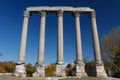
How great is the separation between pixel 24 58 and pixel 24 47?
2.16 metres

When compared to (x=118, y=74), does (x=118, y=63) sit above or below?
above

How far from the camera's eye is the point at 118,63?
43156 millimetres

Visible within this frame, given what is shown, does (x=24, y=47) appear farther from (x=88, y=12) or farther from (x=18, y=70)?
(x=88, y=12)

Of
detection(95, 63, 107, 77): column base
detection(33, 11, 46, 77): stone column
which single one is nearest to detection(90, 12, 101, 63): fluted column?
detection(95, 63, 107, 77): column base

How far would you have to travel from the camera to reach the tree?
148 ft

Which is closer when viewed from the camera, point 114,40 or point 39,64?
point 39,64

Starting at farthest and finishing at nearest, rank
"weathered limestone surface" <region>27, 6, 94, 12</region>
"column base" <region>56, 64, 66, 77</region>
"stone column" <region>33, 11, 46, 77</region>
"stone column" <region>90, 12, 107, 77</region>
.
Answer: "weathered limestone surface" <region>27, 6, 94, 12</region>, "stone column" <region>90, 12, 107, 77</region>, "stone column" <region>33, 11, 46, 77</region>, "column base" <region>56, 64, 66, 77</region>

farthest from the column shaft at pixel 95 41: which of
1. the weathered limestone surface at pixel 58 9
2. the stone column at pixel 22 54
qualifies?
the stone column at pixel 22 54

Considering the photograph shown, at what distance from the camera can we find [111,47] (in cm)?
4603

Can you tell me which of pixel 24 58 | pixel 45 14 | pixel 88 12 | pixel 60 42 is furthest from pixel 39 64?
pixel 88 12

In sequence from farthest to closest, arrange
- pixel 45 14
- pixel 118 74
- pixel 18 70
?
pixel 118 74
pixel 45 14
pixel 18 70

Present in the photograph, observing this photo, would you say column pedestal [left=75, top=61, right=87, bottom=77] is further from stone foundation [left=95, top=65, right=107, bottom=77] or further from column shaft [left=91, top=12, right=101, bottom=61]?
column shaft [left=91, top=12, right=101, bottom=61]

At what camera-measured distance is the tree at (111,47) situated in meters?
45.2

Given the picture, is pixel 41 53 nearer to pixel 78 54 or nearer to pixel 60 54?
pixel 60 54
